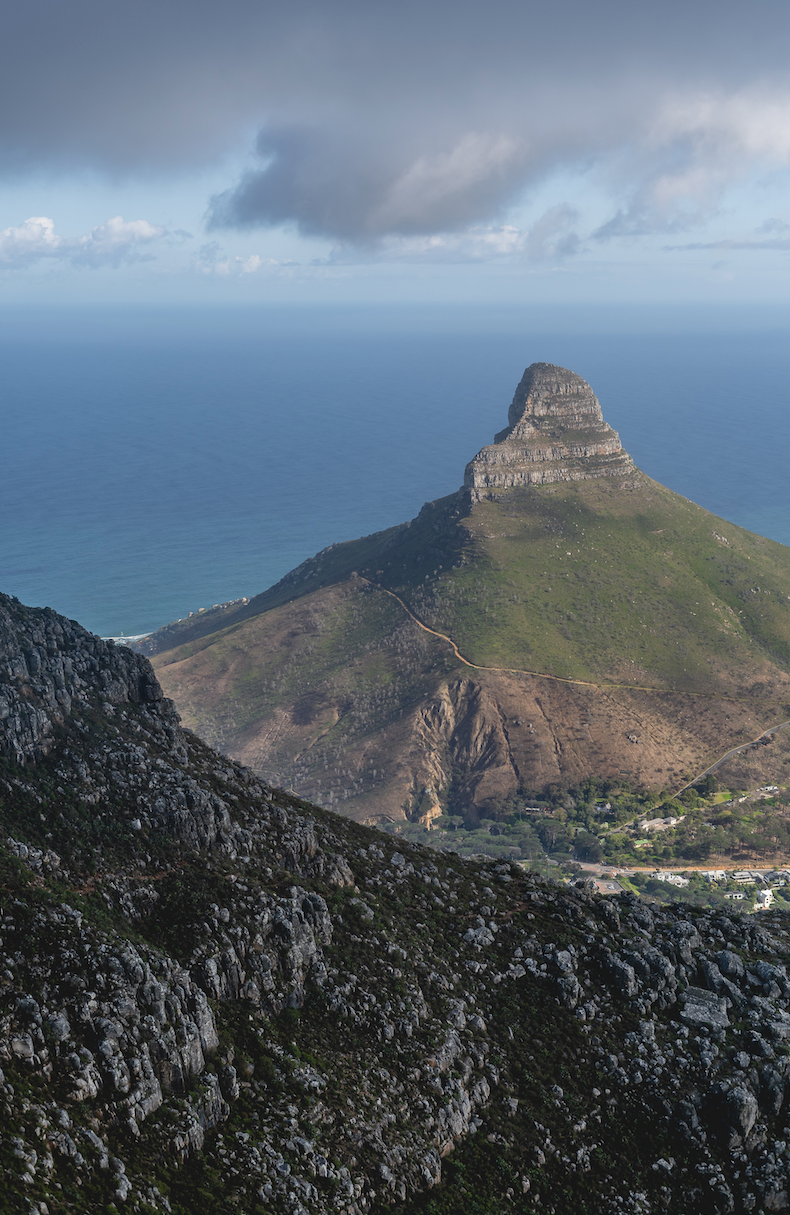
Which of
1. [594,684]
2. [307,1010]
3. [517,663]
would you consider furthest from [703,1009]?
[517,663]

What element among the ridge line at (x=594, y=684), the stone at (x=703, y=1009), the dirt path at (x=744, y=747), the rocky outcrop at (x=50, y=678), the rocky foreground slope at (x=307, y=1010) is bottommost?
the dirt path at (x=744, y=747)

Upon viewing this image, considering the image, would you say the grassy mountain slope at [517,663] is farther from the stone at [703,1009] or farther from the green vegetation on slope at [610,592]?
the stone at [703,1009]

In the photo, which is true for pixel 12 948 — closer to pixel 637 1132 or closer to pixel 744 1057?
pixel 637 1132

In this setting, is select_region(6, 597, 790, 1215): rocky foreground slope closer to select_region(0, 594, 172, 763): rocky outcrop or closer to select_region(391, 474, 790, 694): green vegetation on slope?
select_region(0, 594, 172, 763): rocky outcrop

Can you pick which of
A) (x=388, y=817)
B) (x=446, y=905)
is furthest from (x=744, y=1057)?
(x=388, y=817)

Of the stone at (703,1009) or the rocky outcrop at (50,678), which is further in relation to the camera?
the stone at (703,1009)

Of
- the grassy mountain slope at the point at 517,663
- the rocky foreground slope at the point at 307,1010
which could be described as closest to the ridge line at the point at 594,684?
the grassy mountain slope at the point at 517,663

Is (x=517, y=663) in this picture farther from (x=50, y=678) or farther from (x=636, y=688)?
(x=50, y=678)
